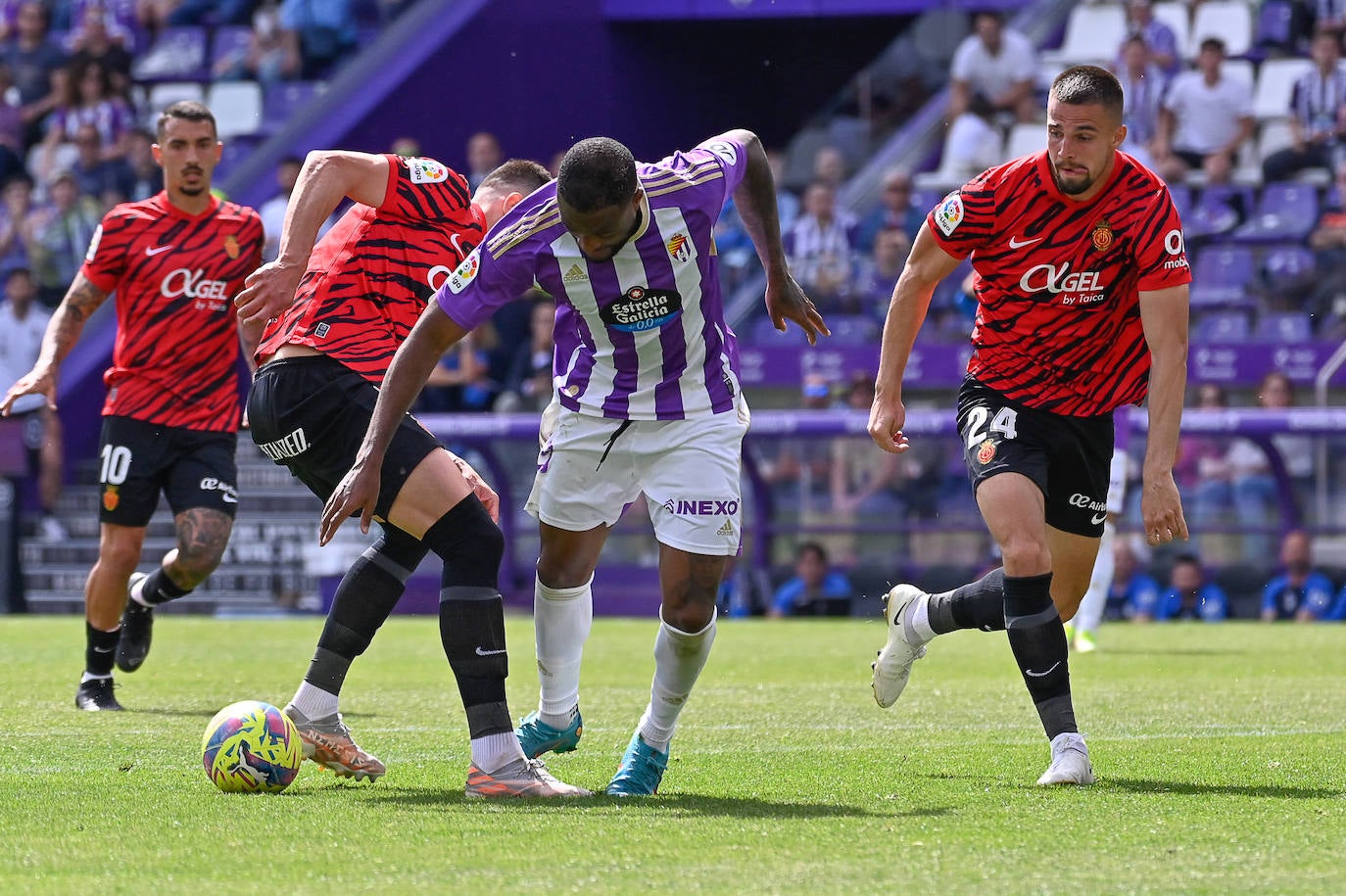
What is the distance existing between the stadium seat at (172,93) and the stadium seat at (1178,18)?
1083cm

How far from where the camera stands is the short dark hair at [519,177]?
6.74 m

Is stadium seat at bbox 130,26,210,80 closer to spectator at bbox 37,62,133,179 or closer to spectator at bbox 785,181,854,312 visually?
spectator at bbox 37,62,133,179

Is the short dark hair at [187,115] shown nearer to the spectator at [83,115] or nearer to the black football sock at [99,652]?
the black football sock at [99,652]

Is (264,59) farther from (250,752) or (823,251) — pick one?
(250,752)

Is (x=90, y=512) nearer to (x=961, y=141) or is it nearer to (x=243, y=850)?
(x=961, y=141)

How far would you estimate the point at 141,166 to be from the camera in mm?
21406

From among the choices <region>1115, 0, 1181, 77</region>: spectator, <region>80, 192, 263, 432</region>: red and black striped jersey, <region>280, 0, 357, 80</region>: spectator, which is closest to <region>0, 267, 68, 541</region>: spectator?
<region>280, 0, 357, 80</region>: spectator

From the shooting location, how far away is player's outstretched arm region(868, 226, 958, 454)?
21.8ft

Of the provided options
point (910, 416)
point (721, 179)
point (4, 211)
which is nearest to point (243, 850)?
point (721, 179)

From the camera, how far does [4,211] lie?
2272 cm

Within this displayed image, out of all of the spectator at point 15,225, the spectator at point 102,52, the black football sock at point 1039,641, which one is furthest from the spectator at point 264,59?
the black football sock at point 1039,641

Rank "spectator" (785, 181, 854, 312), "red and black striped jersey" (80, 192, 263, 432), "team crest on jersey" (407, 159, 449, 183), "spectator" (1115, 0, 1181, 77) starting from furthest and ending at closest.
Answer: "spectator" (1115, 0, 1181, 77) < "spectator" (785, 181, 854, 312) < "red and black striped jersey" (80, 192, 263, 432) < "team crest on jersey" (407, 159, 449, 183)

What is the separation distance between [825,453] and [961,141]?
5.16 metres

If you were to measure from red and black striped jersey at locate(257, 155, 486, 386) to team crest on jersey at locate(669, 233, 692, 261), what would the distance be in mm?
1138
